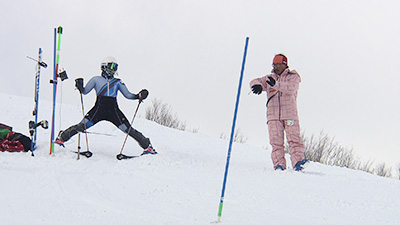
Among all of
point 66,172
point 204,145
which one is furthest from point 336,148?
point 66,172

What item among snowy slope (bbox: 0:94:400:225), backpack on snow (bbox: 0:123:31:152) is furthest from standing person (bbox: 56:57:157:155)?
backpack on snow (bbox: 0:123:31:152)

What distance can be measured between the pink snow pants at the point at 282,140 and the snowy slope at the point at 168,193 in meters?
0.44

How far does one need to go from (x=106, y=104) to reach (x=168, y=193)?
2.48 meters

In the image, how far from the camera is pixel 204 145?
8.69m

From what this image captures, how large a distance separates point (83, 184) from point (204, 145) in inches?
178

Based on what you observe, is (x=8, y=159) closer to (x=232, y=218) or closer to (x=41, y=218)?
(x=41, y=218)

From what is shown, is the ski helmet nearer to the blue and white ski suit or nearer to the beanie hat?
the blue and white ski suit

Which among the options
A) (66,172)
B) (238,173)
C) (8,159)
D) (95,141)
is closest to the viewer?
(66,172)

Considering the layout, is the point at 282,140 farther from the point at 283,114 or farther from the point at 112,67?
the point at 112,67

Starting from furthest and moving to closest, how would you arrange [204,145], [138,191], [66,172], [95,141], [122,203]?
[204,145]
[95,141]
[66,172]
[138,191]
[122,203]

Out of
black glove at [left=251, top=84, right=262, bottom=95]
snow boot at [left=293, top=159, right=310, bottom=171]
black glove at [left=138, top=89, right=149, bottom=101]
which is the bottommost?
snow boot at [left=293, top=159, right=310, bottom=171]

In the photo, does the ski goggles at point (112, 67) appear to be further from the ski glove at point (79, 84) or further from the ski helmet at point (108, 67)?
the ski glove at point (79, 84)

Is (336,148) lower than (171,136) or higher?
lower

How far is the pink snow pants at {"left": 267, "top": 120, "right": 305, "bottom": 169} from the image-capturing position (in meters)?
6.04
